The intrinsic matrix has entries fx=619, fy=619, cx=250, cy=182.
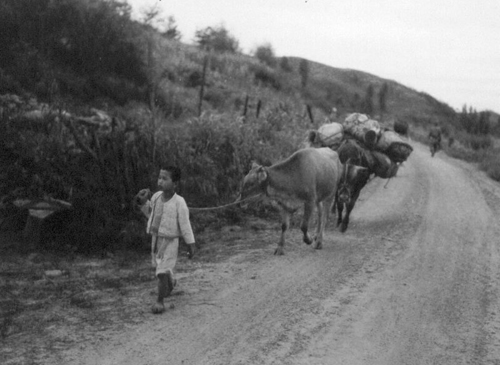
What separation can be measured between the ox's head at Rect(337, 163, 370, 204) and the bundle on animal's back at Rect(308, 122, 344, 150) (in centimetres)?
118

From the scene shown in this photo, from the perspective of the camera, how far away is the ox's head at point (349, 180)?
11.7m

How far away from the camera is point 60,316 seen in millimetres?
6582

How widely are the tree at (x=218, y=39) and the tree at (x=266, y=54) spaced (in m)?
4.86

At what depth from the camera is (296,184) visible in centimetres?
966

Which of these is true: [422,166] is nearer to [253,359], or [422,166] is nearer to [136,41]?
[136,41]

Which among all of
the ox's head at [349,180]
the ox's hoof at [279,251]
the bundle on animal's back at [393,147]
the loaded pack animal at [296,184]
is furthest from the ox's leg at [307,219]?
the bundle on animal's back at [393,147]

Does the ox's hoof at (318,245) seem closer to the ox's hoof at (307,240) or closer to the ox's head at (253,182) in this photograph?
the ox's hoof at (307,240)

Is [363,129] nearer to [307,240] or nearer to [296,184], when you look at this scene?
[296,184]

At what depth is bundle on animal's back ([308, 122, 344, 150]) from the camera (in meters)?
12.9

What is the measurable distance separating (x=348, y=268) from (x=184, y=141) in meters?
4.55

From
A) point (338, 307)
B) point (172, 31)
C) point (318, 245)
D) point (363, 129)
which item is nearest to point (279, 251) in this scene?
point (318, 245)

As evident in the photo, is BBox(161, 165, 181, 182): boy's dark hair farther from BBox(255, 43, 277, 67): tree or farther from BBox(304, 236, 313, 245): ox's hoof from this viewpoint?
BBox(255, 43, 277, 67): tree

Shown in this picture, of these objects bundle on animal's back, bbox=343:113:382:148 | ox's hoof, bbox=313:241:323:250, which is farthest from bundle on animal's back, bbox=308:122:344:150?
ox's hoof, bbox=313:241:323:250

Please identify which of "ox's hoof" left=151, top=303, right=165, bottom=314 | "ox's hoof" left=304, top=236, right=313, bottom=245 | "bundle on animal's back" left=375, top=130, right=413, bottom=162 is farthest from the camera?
"bundle on animal's back" left=375, top=130, right=413, bottom=162
